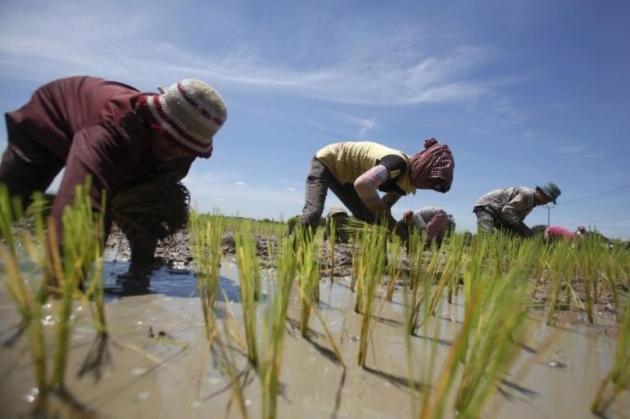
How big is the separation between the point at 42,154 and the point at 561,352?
247 centimetres

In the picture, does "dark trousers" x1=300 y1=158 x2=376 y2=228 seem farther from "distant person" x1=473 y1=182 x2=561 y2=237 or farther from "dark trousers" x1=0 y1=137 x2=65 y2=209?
"distant person" x1=473 y1=182 x2=561 y2=237

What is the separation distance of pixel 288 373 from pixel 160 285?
1.12 m

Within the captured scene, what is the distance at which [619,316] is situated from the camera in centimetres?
199

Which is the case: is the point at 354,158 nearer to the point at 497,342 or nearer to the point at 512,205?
the point at 497,342

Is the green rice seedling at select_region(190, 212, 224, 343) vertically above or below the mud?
above

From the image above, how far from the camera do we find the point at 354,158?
2857mm

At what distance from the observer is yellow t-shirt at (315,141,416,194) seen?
268 cm

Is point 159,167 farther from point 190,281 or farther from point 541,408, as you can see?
point 541,408

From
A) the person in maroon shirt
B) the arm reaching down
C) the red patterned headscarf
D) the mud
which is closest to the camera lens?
the mud

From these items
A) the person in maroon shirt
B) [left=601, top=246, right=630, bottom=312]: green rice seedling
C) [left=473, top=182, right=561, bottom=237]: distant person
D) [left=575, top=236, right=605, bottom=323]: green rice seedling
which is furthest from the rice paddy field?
[left=473, top=182, right=561, bottom=237]: distant person

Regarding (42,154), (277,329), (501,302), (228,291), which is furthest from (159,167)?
(501,302)

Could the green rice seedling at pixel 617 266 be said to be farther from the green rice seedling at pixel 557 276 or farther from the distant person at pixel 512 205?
the distant person at pixel 512 205

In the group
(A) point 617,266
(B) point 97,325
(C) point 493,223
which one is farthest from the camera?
(C) point 493,223

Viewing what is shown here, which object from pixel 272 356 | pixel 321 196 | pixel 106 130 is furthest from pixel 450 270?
pixel 106 130
